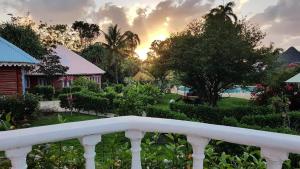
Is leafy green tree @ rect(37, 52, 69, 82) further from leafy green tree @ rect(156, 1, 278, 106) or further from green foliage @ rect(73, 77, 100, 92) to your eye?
leafy green tree @ rect(156, 1, 278, 106)

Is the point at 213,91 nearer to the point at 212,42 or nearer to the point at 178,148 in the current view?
the point at 212,42

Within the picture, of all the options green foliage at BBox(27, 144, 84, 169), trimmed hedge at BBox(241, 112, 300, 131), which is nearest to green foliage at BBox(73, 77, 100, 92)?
trimmed hedge at BBox(241, 112, 300, 131)

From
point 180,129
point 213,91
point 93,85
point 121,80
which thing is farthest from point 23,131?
point 121,80

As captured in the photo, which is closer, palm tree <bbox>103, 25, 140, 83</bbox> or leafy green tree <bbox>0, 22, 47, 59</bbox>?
leafy green tree <bbox>0, 22, 47, 59</bbox>

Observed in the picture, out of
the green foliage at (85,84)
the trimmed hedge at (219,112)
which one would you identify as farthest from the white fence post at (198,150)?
the green foliage at (85,84)

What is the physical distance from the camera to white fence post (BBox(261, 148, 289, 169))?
5.58 ft

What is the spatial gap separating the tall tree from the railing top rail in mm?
60842

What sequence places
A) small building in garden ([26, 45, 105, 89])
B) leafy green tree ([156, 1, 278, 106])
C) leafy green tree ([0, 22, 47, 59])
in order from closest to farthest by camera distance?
1. leafy green tree ([156, 1, 278, 106])
2. leafy green tree ([0, 22, 47, 59])
3. small building in garden ([26, 45, 105, 89])

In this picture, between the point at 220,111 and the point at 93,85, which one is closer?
the point at 220,111

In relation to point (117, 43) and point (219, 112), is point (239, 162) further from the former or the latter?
point (117, 43)

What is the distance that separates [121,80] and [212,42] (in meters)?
27.7

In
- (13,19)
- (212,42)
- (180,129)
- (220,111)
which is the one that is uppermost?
(13,19)

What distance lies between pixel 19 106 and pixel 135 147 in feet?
54.1

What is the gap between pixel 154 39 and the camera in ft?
146
